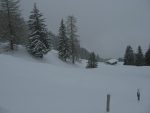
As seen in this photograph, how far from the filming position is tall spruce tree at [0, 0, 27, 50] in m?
33.1

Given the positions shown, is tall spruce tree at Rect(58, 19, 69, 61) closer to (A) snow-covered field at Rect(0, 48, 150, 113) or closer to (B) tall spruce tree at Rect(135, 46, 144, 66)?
(B) tall spruce tree at Rect(135, 46, 144, 66)

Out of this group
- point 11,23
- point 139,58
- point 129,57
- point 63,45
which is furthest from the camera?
point 129,57

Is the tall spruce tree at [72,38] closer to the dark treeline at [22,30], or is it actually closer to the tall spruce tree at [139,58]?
the dark treeline at [22,30]

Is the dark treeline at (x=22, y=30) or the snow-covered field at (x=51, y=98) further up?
the dark treeline at (x=22, y=30)

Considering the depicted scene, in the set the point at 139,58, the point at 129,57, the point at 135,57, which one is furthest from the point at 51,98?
the point at 135,57

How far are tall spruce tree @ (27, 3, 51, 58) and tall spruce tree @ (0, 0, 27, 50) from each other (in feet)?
6.16

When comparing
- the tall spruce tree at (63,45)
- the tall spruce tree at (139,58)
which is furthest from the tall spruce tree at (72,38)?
the tall spruce tree at (139,58)

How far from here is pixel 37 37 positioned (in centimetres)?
3484

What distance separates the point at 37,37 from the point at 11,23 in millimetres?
5092

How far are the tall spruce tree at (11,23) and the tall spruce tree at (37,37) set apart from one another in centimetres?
188

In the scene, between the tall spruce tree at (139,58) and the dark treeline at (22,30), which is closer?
the dark treeline at (22,30)

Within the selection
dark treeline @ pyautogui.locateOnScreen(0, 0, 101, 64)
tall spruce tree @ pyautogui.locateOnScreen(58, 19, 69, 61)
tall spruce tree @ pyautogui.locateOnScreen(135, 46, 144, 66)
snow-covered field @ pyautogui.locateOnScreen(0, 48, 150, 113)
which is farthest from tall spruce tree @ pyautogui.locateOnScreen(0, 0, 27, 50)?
tall spruce tree @ pyautogui.locateOnScreen(135, 46, 144, 66)

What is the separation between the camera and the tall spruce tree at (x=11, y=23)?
33125mm

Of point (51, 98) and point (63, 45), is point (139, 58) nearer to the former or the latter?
point (63, 45)
